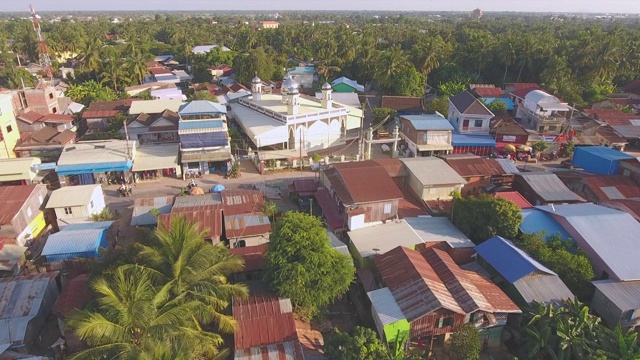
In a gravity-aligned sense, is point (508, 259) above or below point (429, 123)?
below

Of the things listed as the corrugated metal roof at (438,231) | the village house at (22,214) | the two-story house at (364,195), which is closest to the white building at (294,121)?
the two-story house at (364,195)

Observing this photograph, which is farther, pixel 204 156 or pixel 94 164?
Answer: pixel 204 156

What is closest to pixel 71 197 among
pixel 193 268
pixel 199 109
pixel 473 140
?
pixel 199 109

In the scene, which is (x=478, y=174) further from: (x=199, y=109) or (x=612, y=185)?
(x=199, y=109)


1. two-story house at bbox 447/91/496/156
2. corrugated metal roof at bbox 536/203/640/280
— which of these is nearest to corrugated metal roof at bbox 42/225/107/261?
corrugated metal roof at bbox 536/203/640/280

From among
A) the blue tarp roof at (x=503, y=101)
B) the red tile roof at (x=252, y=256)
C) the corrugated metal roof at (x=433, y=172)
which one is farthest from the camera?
the blue tarp roof at (x=503, y=101)

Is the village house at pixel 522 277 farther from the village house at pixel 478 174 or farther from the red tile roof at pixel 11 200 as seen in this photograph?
the red tile roof at pixel 11 200
